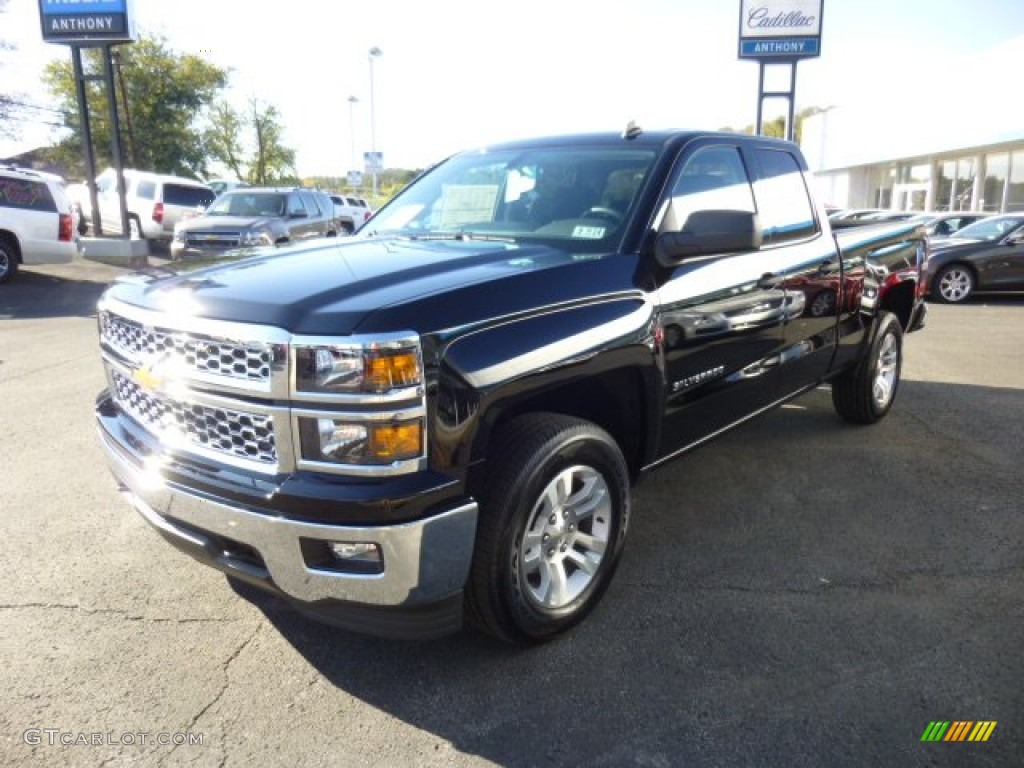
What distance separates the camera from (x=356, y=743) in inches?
97.1

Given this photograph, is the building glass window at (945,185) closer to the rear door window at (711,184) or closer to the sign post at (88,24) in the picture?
the sign post at (88,24)

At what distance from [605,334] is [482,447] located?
0.72 metres

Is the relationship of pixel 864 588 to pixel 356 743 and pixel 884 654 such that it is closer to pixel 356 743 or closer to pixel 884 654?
Result: pixel 884 654

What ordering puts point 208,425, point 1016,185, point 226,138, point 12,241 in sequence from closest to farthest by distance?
point 208,425, point 12,241, point 1016,185, point 226,138

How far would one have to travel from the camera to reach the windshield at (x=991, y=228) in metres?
13.4

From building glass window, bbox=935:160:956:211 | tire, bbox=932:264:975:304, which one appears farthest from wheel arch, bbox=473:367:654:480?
building glass window, bbox=935:160:956:211

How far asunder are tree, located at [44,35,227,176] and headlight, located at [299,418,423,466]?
39.1 metres

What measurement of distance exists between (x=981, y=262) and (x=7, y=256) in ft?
54.9

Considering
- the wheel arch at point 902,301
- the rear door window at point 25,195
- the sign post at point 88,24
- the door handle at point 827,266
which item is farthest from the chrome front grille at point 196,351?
the sign post at point 88,24

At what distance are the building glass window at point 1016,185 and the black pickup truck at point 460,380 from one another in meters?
25.8

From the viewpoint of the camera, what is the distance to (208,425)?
8.57ft

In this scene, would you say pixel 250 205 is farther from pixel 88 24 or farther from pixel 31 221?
pixel 88 24

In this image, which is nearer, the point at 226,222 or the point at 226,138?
the point at 226,222

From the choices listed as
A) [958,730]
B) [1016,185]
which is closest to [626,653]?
[958,730]
